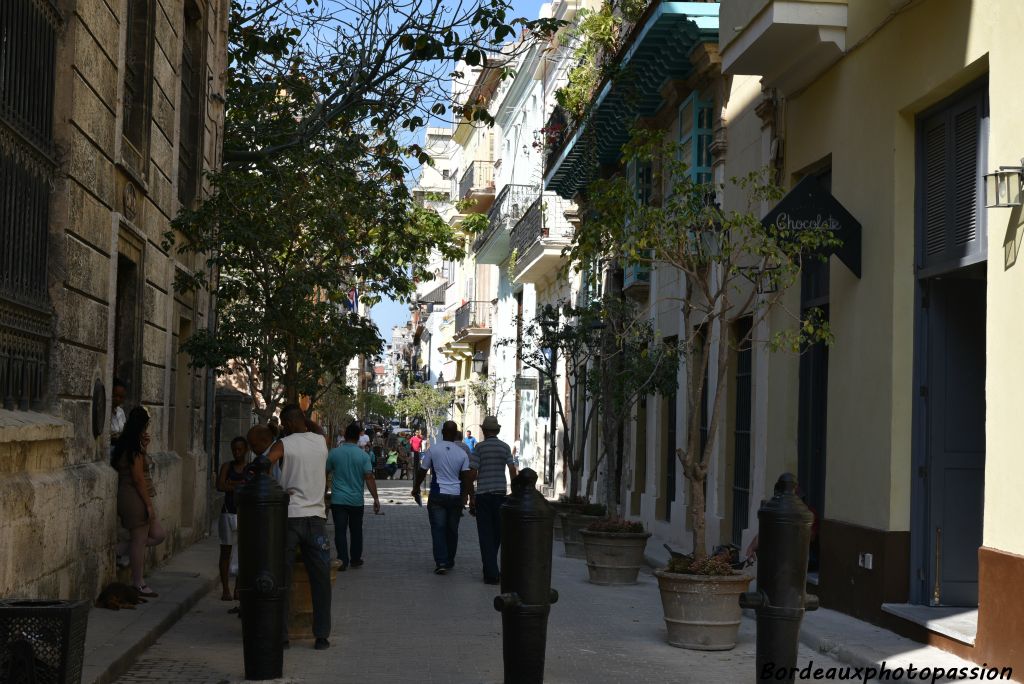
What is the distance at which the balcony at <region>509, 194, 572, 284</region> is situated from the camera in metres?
32.7

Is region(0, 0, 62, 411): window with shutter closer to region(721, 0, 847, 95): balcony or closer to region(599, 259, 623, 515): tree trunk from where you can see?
region(721, 0, 847, 95): balcony

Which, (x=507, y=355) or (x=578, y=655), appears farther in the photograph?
(x=507, y=355)

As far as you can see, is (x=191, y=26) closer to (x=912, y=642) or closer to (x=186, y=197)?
(x=186, y=197)

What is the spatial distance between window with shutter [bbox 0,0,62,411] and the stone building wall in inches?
3.4

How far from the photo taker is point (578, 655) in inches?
384

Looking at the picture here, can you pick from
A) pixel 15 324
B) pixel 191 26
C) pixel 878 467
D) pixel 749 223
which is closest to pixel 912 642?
pixel 878 467

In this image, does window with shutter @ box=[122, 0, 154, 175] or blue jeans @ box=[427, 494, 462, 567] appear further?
blue jeans @ box=[427, 494, 462, 567]

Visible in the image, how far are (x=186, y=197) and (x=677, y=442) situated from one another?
27.0 ft

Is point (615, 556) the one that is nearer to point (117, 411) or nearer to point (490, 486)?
point (490, 486)

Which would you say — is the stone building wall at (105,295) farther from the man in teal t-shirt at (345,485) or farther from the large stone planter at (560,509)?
the large stone planter at (560,509)

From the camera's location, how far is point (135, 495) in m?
11.8

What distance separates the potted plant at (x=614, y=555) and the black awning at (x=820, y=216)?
413cm

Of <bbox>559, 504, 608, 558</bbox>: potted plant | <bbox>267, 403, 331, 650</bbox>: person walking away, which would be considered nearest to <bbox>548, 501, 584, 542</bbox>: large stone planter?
<bbox>559, 504, 608, 558</bbox>: potted plant

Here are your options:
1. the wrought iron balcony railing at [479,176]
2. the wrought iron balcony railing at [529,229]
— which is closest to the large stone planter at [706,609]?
the wrought iron balcony railing at [529,229]
